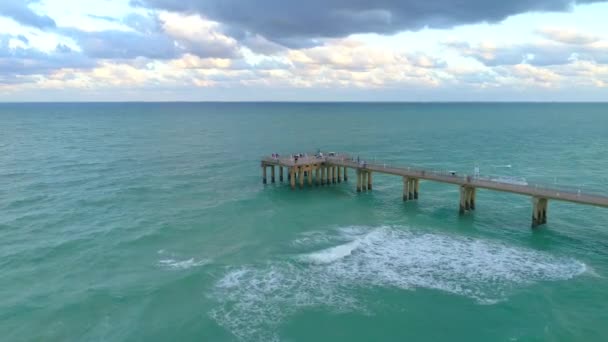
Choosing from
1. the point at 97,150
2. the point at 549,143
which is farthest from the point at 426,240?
the point at 549,143

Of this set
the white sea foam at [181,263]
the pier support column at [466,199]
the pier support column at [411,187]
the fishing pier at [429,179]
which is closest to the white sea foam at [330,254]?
the white sea foam at [181,263]

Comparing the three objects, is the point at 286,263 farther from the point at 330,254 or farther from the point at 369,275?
the point at 369,275

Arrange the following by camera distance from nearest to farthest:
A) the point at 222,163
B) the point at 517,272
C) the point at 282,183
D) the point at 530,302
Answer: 1. the point at 530,302
2. the point at 517,272
3. the point at 282,183
4. the point at 222,163

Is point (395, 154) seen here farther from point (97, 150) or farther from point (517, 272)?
point (97, 150)

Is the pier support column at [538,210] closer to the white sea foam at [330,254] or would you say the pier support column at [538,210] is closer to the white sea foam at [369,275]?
the white sea foam at [369,275]

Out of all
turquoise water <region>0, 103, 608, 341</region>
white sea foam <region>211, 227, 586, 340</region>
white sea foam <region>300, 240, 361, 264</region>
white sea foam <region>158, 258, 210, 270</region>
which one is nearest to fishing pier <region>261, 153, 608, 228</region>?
turquoise water <region>0, 103, 608, 341</region>
